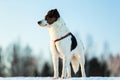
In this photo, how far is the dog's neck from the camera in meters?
13.0

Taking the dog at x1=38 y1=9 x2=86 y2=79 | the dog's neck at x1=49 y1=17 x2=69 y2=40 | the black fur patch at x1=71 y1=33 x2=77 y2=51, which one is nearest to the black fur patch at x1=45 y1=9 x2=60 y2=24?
the dog at x1=38 y1=9 x2=86 y2=79

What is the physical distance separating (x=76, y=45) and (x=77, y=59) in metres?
0.96

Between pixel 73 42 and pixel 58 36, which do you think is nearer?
pixel 58 36

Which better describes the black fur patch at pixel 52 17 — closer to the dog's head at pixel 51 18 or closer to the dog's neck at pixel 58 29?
the dog's head at pixel 51 18

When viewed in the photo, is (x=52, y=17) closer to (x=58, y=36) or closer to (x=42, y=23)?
(x=42, y=23)

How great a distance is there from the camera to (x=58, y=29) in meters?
13.0

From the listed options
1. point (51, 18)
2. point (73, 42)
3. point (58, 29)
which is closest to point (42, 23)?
point (51, 18)

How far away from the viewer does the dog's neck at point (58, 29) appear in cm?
1298

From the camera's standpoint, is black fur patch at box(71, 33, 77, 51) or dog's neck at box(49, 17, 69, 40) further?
black fur patch at box(71, 33, 77, 51)

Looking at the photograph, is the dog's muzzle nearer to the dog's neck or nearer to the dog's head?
the dog's head

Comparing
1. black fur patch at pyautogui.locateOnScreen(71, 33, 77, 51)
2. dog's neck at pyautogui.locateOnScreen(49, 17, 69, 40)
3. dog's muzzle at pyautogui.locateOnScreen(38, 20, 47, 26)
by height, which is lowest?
black fur patch at pyautogui.locateOnScreen(71, 33, 77, 51)

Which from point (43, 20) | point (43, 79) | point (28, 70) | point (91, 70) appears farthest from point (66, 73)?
point (28, 70)

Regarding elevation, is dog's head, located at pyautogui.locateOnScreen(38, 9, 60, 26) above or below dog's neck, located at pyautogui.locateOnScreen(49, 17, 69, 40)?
above

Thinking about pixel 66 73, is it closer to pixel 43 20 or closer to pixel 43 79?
pixel 43 79
